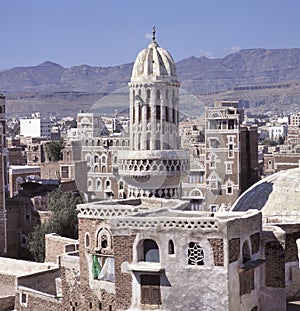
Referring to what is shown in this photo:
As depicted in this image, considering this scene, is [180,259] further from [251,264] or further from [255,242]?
[255,242]

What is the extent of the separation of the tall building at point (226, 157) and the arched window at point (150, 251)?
24912 millimetres

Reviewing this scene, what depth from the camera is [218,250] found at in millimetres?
10898

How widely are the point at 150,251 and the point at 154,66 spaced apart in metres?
7.43

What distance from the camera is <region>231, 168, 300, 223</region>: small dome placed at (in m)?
15.2

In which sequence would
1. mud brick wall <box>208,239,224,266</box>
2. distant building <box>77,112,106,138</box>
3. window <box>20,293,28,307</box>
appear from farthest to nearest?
distant building <box>77,112,106,138</box>
window <box>20,293,28,307</box>
mud brick wall <box>208,239,224,266</box>

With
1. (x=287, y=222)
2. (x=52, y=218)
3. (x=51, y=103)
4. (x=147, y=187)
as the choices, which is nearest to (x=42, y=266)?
(x=147, y=187)

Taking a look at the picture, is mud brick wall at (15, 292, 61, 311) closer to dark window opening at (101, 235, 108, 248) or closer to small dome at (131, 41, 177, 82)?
dark window opening at (101, 235, 108, 248)

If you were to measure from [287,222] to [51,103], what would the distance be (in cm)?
18345

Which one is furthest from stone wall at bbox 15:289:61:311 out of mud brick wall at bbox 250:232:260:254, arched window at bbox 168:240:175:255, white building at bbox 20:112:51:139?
white building at bbox 20:112:51:139

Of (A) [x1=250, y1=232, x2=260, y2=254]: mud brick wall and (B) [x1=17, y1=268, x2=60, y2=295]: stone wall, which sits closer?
(A) [x1=250, y1=232, x2=260, y2=254]: mud brick wall

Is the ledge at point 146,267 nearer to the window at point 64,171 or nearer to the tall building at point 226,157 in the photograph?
the tall building at point 226,157

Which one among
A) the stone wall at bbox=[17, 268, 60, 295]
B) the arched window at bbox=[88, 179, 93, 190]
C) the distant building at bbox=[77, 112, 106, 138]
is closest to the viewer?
the stone wall at bbox=[17, 268, 60, 295]

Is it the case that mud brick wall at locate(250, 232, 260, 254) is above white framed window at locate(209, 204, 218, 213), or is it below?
above

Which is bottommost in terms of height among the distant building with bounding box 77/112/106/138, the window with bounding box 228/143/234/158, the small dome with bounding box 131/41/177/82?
the window with bounding box 228/143/234/158
